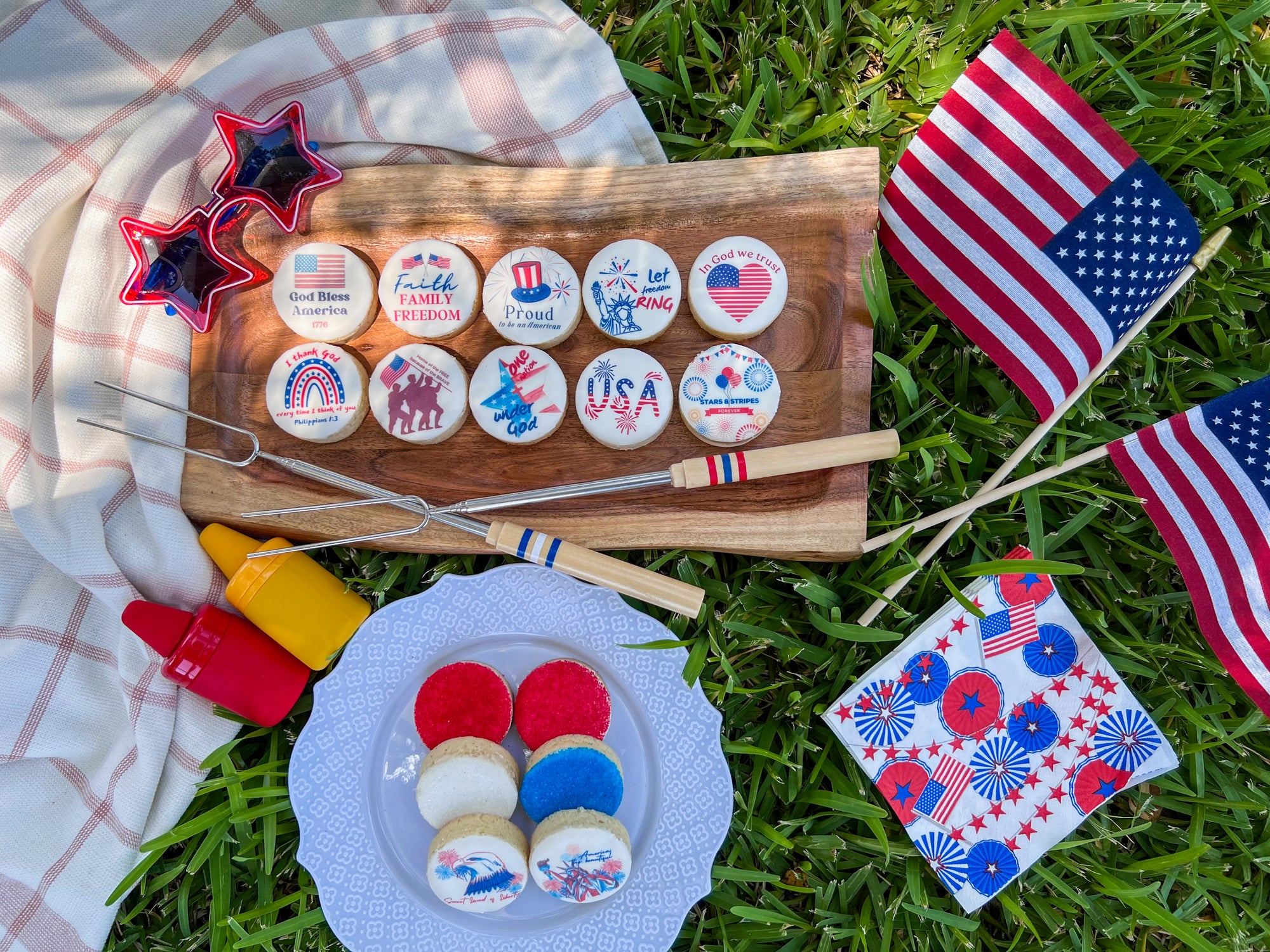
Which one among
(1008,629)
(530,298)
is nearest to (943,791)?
(1008,629)

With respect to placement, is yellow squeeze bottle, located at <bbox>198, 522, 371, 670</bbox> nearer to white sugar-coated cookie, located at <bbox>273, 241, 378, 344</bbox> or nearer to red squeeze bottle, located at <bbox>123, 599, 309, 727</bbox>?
red squeeze bottle, located at <bbox>123, 599, 309, 727</bbox>

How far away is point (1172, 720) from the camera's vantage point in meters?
1.74

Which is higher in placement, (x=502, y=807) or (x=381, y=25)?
(x=381, y=25)

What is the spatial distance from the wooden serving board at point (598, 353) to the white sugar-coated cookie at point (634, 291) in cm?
6

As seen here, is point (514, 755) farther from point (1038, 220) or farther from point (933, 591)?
point (1038, 220)

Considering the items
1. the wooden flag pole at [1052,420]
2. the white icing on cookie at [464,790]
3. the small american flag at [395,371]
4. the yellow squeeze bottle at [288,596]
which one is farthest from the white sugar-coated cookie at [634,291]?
the white icing on cookie at [464,790]

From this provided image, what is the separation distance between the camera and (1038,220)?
1.50m

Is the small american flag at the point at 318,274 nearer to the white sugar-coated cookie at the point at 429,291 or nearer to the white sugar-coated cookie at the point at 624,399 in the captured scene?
the white sugar-coated cookie at the point at 429,291

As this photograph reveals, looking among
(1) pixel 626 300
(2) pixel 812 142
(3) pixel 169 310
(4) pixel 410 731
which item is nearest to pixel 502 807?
(4) pixel 410 731

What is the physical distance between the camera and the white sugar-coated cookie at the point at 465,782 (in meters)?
1.57

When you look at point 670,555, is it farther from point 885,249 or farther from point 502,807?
point 885,249

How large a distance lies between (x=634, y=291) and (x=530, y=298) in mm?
194

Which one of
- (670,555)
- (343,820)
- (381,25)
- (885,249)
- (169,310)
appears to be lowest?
(343,820)

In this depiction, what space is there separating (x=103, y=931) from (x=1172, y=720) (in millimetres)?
2124
